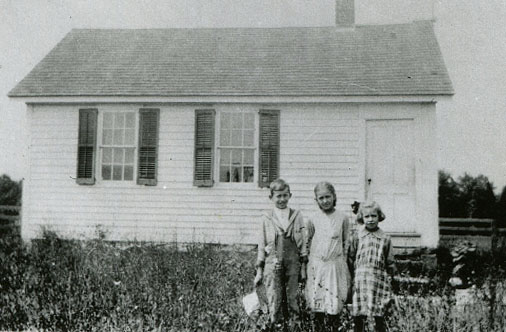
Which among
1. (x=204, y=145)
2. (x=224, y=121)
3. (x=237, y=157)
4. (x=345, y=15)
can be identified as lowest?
(x=237, y=157)

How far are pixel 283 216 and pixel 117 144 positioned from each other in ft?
23.5

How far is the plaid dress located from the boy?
1.83ft

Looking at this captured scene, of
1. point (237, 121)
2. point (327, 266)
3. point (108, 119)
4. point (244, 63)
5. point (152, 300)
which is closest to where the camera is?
point (327, 266)

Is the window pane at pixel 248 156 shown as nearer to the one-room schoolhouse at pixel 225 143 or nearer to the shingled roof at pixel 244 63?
the one-room schoolhouse at pixel 225 143

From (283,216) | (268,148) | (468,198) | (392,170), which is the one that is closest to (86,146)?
(268,148)

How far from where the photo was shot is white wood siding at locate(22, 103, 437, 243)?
36.0 feet

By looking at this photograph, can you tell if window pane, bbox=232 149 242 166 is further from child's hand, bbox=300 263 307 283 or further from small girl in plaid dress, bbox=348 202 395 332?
small girl in plaid dress, bbox=348 202 395 332

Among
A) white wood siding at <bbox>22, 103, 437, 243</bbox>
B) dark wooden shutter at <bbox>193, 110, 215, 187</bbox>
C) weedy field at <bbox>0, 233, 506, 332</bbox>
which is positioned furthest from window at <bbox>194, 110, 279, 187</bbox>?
weedy field at <bbox>0, 233, 506, 332</bbox>

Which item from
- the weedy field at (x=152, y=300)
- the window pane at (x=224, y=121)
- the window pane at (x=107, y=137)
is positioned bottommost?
the weedy field at (x=152, y=300)

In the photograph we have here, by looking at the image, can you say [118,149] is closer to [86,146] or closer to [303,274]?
[86,146]

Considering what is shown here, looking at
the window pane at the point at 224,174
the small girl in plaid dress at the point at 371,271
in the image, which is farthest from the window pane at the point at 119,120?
the small girl in plaid dress at the point at 371,271

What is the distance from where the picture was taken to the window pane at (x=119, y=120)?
11609 millimetres

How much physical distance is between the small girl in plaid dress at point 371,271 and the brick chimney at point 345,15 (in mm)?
9320

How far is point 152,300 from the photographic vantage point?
224 inches
